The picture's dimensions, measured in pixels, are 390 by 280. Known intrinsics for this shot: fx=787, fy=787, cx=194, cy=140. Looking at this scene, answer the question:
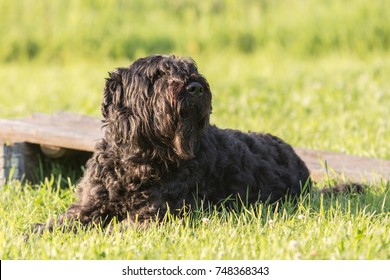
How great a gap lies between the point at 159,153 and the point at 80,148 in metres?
1.97

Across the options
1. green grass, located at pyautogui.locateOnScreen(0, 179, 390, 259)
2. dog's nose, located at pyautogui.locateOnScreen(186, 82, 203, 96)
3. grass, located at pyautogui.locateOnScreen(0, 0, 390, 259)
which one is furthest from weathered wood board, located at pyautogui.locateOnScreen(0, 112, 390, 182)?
dog's nose, located at pyautogui.locateOnScreen(186, 82, 203, 96)

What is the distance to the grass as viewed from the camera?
499 centimetres

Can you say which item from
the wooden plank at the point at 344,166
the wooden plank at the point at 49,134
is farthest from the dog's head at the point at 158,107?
the wooden plank at the point at 344,166

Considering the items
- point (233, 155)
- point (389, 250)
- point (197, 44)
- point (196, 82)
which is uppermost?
point (197, 44)

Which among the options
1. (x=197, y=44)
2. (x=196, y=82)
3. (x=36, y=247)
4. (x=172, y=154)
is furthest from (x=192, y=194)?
(x=197, y=44)

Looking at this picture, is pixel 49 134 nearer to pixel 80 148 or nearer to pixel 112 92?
pixel 80 148

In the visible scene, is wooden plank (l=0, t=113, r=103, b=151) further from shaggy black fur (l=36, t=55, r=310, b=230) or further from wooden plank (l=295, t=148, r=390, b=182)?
wooden plank (l=295, t=148, r=390, b=182)

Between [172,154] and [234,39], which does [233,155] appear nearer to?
[172,154]

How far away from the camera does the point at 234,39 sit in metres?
16.0

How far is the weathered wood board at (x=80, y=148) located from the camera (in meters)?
7.31

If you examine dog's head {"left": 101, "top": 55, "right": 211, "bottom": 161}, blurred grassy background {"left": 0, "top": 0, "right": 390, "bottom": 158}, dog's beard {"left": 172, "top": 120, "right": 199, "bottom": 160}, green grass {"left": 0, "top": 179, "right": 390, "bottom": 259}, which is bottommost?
green grass {"left": 0, "top": 179, "right": 390, "bottom": 259}

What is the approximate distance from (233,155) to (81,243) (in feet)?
5.54

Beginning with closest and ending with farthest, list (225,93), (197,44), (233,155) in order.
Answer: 1. (233,155)
2. (225,93)
3. (197,44)

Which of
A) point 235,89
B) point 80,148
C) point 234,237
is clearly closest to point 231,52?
point 235,89
